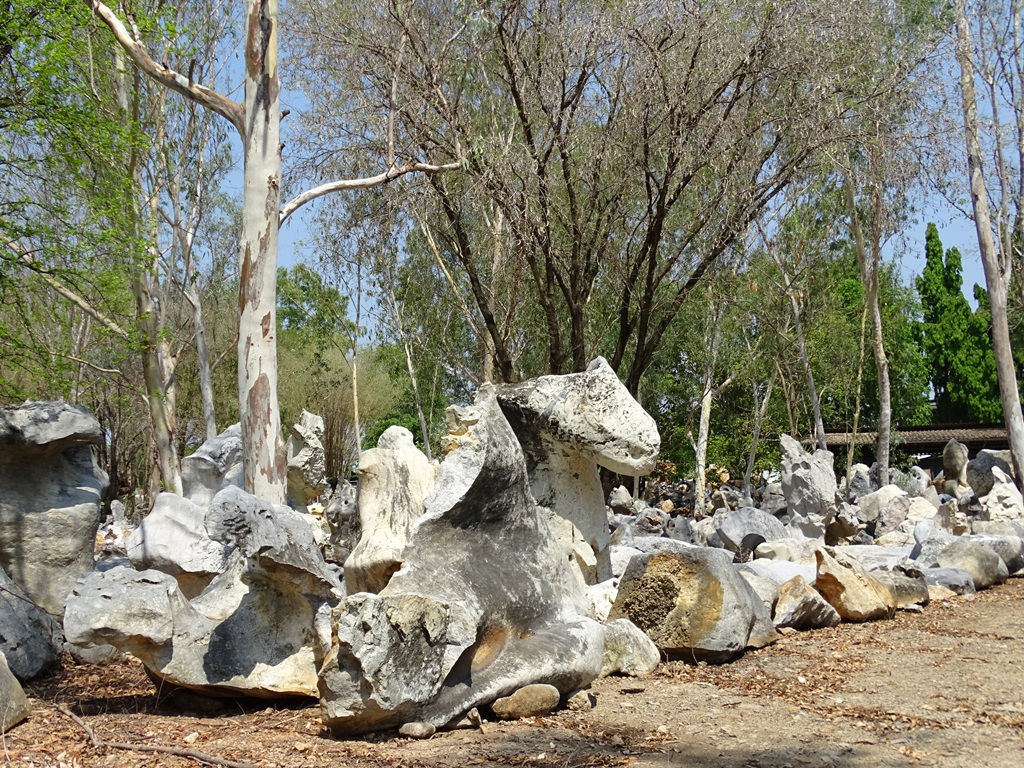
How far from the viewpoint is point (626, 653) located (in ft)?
16.8

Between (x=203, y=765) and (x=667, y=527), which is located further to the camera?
(x=667, y=527)

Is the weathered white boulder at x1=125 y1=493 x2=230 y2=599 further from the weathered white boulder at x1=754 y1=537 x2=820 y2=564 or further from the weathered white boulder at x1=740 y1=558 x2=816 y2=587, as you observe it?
the weathered white boulder at x1=754 y1=537 x2=820 y2=564

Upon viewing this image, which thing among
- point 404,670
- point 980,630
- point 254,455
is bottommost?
point 980,630

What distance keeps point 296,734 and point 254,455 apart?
4.26 m

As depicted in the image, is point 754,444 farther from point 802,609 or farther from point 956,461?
point 802,609

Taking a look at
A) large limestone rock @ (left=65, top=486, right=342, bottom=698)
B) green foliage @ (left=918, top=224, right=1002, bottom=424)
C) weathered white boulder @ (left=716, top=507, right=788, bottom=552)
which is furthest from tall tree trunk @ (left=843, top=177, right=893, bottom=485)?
green foliage @ (left=918, top=224, right=1002, bottom=424)

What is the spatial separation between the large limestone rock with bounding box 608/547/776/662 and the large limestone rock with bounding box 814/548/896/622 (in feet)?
4.54

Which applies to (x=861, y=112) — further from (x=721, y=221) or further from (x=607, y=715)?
(x=607, y=715)

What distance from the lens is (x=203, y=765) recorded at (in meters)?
3.47

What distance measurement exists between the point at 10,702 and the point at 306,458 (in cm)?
734

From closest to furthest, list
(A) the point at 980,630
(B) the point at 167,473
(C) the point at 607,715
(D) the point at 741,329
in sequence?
(C) the point at 607,715 → (A) the point at 980,630 → (B) the point at 167,473 → (D) the point at 741,329

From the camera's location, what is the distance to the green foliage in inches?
1415

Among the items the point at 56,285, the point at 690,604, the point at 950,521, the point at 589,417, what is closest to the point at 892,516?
the point at 950,521

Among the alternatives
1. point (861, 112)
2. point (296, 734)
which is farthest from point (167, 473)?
point (296, 734)
